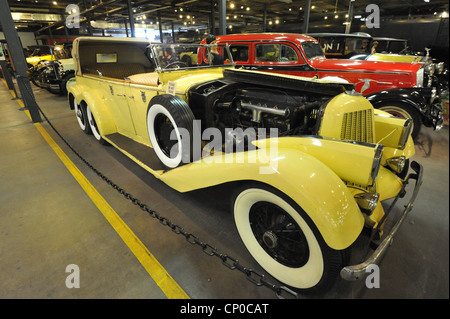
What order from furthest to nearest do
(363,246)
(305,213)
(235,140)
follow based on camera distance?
(235,140)
(363,246)
(305,213)

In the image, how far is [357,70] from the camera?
5000 mm

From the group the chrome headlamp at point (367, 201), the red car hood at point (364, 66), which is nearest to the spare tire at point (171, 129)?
the chrome headlamp at point (367, 201)

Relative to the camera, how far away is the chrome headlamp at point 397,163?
6.93 ft

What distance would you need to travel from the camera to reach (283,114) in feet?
7.18

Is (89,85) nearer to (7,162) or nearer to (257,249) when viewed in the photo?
(7,162)

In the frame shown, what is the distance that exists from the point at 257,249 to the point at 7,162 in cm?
448

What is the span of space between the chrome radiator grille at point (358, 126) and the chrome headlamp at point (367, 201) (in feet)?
1.71

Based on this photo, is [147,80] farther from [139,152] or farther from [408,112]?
[408,112]

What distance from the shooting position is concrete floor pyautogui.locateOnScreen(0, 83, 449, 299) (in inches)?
67.3

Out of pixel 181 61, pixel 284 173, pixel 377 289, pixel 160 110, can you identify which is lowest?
pixel 377 289

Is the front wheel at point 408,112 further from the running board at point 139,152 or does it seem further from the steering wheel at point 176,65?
the running board at point 139,152

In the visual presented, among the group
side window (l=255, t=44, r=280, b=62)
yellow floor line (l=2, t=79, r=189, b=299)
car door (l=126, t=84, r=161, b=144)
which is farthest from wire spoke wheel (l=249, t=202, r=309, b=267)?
side window (l=255, t=44, r=280, b=62)

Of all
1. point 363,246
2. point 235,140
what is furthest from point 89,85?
point 363,246

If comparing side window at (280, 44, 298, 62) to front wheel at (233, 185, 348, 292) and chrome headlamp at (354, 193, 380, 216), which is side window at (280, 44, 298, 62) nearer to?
chrome headlamp at (354, 193, 380, 216)
